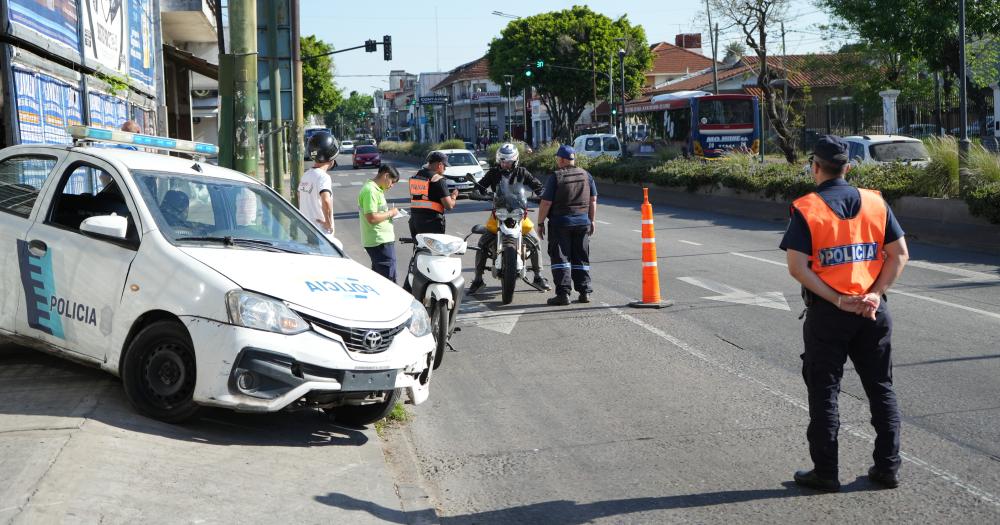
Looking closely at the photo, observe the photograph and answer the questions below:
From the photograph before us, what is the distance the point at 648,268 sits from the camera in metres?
11.6

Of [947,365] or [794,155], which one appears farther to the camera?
[794,155]

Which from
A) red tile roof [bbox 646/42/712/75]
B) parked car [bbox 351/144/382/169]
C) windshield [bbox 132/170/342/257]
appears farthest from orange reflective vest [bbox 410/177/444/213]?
red tile roof [bbox 646/42/712/75]

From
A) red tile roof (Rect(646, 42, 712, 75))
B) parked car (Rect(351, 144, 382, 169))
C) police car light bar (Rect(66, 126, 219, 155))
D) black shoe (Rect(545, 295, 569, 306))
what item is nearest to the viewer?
police car light bar (Rect(66, 126, 219, 155))

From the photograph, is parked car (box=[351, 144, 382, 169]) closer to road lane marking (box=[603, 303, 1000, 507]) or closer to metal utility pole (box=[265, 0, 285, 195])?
metal utility pole (box=[265, 0, 285, 195])

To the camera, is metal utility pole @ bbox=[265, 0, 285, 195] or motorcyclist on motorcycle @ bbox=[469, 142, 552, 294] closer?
motorcyclist on motorcycle @ bbox=[469, 142, 552, 294]

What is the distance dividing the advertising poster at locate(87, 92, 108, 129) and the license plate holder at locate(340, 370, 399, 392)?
37.0 ft

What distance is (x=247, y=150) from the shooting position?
9.88 meters

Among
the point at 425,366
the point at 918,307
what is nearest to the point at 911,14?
the point at 918,307

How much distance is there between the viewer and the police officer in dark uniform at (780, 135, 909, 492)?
5.41 meters

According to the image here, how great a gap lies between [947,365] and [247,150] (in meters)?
6.35

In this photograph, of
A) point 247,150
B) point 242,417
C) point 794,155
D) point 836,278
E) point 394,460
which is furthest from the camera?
point 794,155

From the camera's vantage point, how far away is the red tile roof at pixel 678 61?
310ft

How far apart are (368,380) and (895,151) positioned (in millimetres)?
18939

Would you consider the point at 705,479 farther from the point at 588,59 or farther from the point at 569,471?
the point at 588,59
